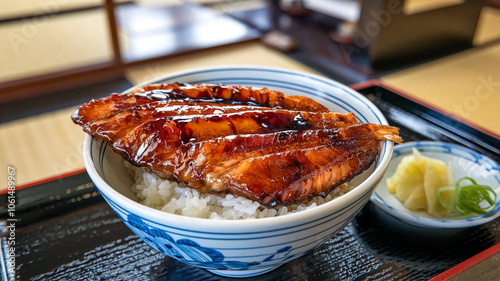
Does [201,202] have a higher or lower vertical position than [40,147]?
higher

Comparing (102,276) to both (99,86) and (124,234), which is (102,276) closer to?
(124,234)

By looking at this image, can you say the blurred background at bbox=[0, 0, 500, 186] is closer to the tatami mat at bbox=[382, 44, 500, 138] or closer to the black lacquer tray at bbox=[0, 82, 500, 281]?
the tatami mat at bbox=[382, 44, 500, 138]

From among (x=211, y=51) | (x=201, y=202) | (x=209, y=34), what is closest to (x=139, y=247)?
(x=201, y=202)

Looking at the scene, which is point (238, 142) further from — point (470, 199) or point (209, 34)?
point (209, 34)

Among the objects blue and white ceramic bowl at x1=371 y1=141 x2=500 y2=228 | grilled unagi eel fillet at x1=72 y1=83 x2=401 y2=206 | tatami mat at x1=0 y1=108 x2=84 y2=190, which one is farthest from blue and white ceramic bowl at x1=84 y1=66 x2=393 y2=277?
tatami mat at x1=0 y1=108 x2=84 y2=190

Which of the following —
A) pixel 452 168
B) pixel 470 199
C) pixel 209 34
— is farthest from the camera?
pixel 209 34

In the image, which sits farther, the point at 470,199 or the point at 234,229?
the point at 470,199

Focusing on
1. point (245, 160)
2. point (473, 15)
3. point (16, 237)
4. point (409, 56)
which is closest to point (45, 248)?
point (16, 237)
